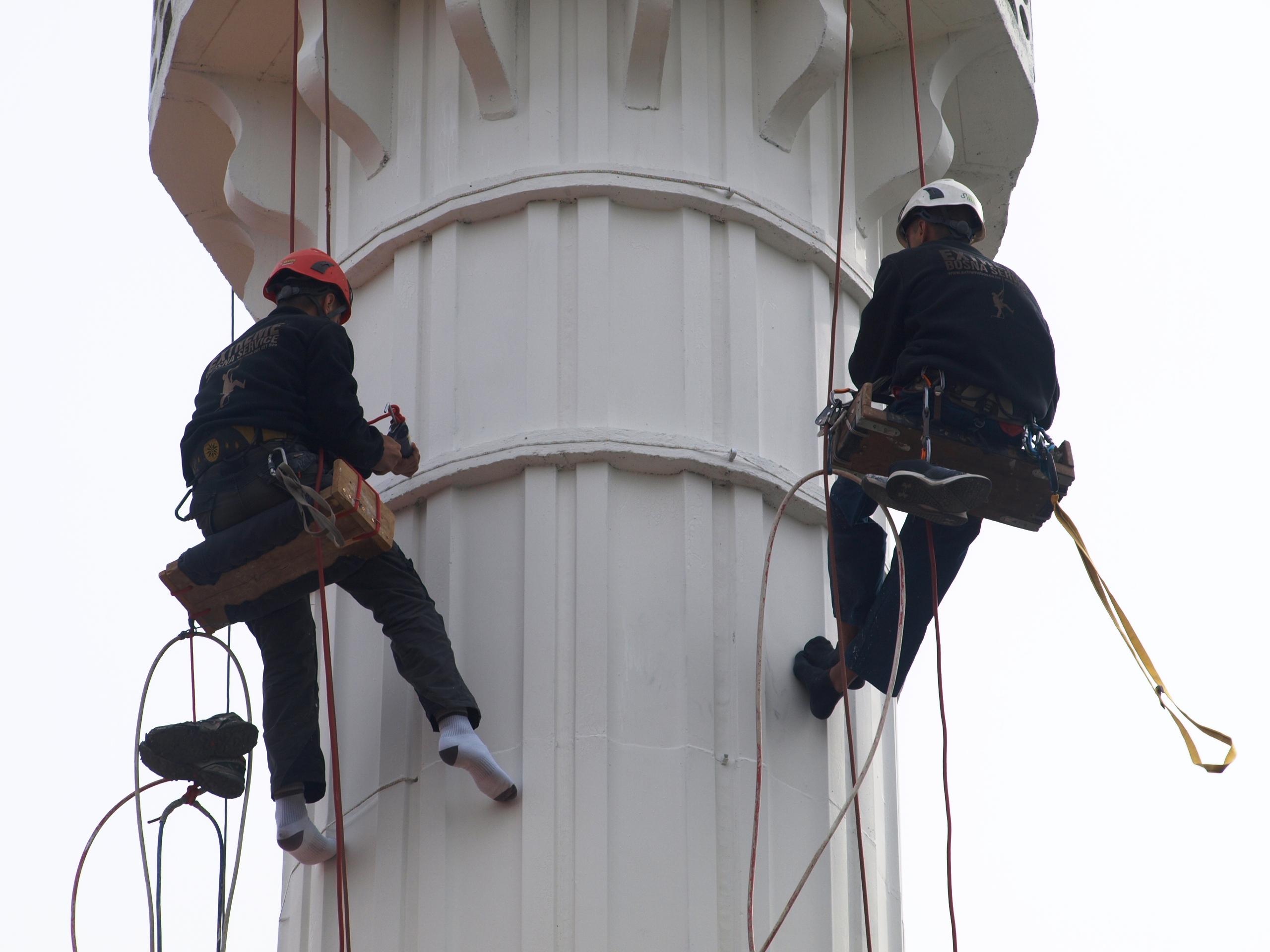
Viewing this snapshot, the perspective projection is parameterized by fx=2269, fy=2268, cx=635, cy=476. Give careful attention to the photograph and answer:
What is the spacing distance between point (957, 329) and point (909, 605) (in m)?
1.44

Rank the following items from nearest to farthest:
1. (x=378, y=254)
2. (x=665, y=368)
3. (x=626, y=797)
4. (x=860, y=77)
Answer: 1. (x=626, y=797)
2. (x=665, y=368)
3. (x=378, y=254)
4. (x=860, y=77)

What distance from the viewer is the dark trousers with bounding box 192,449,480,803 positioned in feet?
37.6

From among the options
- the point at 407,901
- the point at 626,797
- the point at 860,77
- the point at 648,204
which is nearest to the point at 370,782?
the point at 407,901

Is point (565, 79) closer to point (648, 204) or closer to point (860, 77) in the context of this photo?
point (648, 204)

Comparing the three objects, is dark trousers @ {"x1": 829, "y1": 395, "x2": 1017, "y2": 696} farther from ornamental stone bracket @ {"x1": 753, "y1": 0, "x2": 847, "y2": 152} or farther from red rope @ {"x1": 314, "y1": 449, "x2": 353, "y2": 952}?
red rope @ {"x1": 314, "y1": 449, "x2": 353, "y2": 952}

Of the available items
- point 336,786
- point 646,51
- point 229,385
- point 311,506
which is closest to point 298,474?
point 311,506

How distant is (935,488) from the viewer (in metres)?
10.7

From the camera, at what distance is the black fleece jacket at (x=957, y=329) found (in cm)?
1146

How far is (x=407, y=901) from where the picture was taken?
11.5 m

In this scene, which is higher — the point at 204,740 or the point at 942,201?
the point at 942,201

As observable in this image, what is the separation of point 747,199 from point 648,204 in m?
0.58

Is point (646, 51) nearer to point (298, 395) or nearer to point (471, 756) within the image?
point (298, 395)

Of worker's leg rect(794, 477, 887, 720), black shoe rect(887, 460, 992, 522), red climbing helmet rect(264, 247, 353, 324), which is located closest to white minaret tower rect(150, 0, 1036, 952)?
worker's leg rect(794, 477, 887, 720)

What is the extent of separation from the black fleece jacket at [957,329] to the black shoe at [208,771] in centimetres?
386
